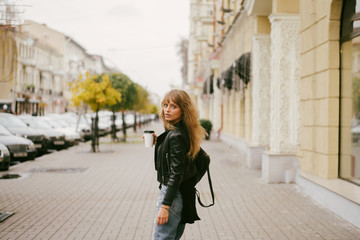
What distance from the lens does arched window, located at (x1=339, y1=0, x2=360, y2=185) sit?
6.89 m

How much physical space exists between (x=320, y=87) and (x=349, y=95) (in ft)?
1.88

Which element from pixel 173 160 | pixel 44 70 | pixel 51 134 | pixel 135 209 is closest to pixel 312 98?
pixel 135 209

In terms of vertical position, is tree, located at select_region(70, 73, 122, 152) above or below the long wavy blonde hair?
above

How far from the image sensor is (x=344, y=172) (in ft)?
23.5

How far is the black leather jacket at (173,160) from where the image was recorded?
326 cm

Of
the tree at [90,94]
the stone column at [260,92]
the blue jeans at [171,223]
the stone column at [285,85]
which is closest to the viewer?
the blue jeans at [171,223]

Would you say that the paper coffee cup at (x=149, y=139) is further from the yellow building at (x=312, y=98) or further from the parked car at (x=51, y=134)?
the parked car at (x=51, y=134)

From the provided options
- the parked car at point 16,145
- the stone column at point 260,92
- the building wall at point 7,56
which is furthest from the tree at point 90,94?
the building wall at point 7,56

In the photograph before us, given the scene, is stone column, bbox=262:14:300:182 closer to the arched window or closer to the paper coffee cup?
the arched window

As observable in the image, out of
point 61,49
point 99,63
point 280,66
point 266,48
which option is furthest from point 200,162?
point 99,63

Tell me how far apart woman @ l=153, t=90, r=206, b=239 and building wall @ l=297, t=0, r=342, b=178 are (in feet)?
14.7

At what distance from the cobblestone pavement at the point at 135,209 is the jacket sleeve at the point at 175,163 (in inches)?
94.0

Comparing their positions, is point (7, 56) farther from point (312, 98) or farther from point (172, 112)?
point (312, 98)

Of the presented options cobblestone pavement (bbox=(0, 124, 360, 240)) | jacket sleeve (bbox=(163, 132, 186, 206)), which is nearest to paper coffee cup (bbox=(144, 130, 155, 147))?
jacket sleeve (bbox=(163, 132, 186, 206))
